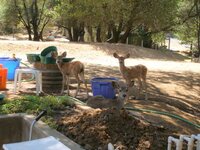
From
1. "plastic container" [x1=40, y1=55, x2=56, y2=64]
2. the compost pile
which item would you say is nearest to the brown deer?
"plastic container" [x1=40, y1=55, x2=56, y2=64]

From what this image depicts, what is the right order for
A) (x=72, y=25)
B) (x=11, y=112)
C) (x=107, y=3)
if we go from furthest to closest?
1. (x=72, y=25)
2. (x=107, y=3)
3. (x=11, y=112)

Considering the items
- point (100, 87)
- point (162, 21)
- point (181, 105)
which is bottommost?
point (181, 105)

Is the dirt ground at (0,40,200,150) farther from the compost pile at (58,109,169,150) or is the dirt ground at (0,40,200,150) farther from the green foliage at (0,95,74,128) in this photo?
the green foliage at (0,95,74,128)

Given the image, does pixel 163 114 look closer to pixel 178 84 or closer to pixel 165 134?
pixel 165 134

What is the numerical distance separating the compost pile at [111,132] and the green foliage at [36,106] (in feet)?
1.61

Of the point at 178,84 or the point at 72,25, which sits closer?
the point at 178,84

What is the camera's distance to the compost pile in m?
4.65

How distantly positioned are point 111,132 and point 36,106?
1.88 m

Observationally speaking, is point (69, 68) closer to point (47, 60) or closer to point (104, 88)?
point (47, 60)

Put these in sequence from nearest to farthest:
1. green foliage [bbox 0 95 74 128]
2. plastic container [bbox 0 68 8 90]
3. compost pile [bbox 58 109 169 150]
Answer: compost pile [bbox 58 109 169 150] → green foliage [bbox 0 95 74 128] → plastic container [bbox 0 68 8 90]

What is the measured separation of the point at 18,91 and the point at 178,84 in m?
5.86

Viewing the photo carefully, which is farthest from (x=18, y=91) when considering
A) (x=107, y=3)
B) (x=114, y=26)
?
(x=114, y=26)

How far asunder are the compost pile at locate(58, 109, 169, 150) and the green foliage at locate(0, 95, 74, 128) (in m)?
0.49

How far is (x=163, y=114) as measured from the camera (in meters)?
7.42
